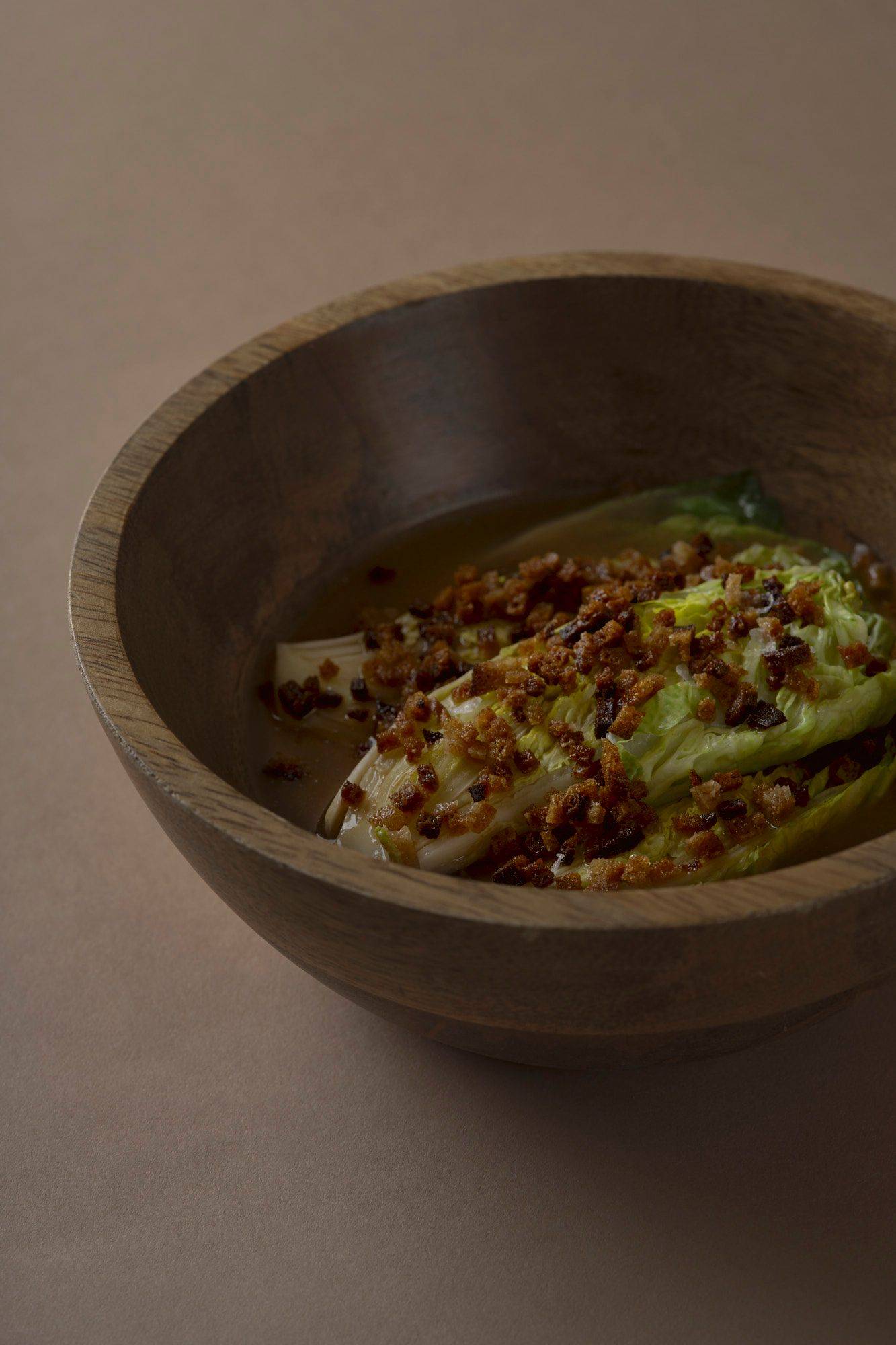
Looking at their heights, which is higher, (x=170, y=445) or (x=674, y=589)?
(x=170, y=445)

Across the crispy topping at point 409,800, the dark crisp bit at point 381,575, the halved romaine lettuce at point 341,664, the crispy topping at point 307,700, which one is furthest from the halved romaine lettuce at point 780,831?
the dark crisp bit at point 381,575

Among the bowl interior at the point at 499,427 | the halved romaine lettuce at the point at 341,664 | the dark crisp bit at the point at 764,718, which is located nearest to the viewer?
the dark crisp bit at the point at 764,718

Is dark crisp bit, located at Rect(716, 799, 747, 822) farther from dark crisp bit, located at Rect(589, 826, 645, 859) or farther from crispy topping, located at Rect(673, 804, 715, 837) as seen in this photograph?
dark crisp bit, located at Rect(589, 826, 645, 859)

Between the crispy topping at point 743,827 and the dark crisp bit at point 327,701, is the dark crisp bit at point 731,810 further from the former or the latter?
the dark crisp bit at point 327,701

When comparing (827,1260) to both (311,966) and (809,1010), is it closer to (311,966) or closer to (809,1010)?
(809,1010)

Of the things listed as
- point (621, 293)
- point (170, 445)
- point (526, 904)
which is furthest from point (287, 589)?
point (526, 904)

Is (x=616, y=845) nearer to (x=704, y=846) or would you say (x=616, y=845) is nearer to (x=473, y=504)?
(x=704, y=846)

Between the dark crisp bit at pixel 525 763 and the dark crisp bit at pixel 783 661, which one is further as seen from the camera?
the dark crisp bit at pixel 783 661

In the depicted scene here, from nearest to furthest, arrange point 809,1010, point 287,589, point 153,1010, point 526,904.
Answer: point 526,904
point 809,1010
point 153,1010
point 287,589

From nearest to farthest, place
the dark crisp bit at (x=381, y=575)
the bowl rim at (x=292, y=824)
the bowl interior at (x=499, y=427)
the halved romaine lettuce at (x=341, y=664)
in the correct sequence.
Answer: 1. the bowl rim at (x=292, y=824)
2. the halved romaine lettuce at (x=341, y=664)
3. the bowl interior at (x=499, y=427)
4. the dark crisp bit at (x=381, y=575)
